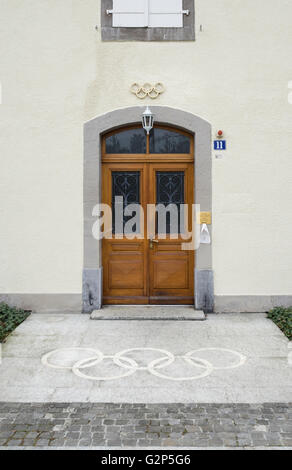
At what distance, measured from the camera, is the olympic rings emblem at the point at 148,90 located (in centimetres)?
699

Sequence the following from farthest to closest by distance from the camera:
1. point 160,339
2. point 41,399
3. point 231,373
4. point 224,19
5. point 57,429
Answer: point 224,19
point 160,339
point 231,373
point 41,399
point 57,429

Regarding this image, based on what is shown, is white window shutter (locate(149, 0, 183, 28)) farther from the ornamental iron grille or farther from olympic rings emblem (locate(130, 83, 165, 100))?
the ornamental iron grille

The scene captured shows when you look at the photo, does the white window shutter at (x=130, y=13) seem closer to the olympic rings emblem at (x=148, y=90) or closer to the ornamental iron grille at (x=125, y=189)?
the olympic rings emblem at (x=148, y=90)

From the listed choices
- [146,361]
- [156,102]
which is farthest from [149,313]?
[156,102]

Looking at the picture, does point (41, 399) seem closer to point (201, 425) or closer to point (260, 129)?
point (201, 425)

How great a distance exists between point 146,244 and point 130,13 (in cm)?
362

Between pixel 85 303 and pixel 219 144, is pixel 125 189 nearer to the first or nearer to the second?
pixel 219 144

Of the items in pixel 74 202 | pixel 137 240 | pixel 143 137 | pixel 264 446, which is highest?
pixel 143 137

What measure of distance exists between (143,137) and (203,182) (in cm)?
122

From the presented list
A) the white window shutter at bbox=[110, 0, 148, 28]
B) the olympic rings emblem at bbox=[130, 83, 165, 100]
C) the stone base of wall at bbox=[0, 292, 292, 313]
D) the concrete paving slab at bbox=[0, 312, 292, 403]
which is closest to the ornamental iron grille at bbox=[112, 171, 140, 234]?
the stone base of wall at bbox=[0, 292, 292, 313]

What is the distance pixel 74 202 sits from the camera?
707 cm

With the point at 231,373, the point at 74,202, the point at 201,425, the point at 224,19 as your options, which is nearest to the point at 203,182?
the point at 74,202

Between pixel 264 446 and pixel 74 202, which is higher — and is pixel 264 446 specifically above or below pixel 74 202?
below

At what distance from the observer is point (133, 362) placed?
512 cm
